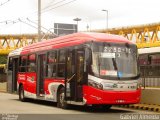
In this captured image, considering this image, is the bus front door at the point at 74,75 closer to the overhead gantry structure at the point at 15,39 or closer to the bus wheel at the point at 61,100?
the bus wheel at the point at 61,100

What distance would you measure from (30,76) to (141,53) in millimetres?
8663

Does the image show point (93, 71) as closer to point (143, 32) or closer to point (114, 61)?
point (114, 61)

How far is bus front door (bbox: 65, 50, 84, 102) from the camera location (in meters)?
19.7

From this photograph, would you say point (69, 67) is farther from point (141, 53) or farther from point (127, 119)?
point (141, 53)

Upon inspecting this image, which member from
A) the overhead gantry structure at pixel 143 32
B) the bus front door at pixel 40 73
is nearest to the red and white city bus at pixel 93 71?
the bus front door at pixel 40 73

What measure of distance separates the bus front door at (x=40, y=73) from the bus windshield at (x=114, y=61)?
546cm

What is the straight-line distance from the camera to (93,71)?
18906mm

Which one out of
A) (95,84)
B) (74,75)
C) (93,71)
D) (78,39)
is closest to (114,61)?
(93,71)

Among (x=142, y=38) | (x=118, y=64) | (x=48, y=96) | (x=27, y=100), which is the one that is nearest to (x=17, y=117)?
(x=118, y=64)

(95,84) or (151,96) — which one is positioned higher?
(95,84)

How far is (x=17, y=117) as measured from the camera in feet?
54.5

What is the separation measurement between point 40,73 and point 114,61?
619cm

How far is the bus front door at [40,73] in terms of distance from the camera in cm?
2403

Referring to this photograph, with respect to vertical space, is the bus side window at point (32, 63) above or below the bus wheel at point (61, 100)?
above
